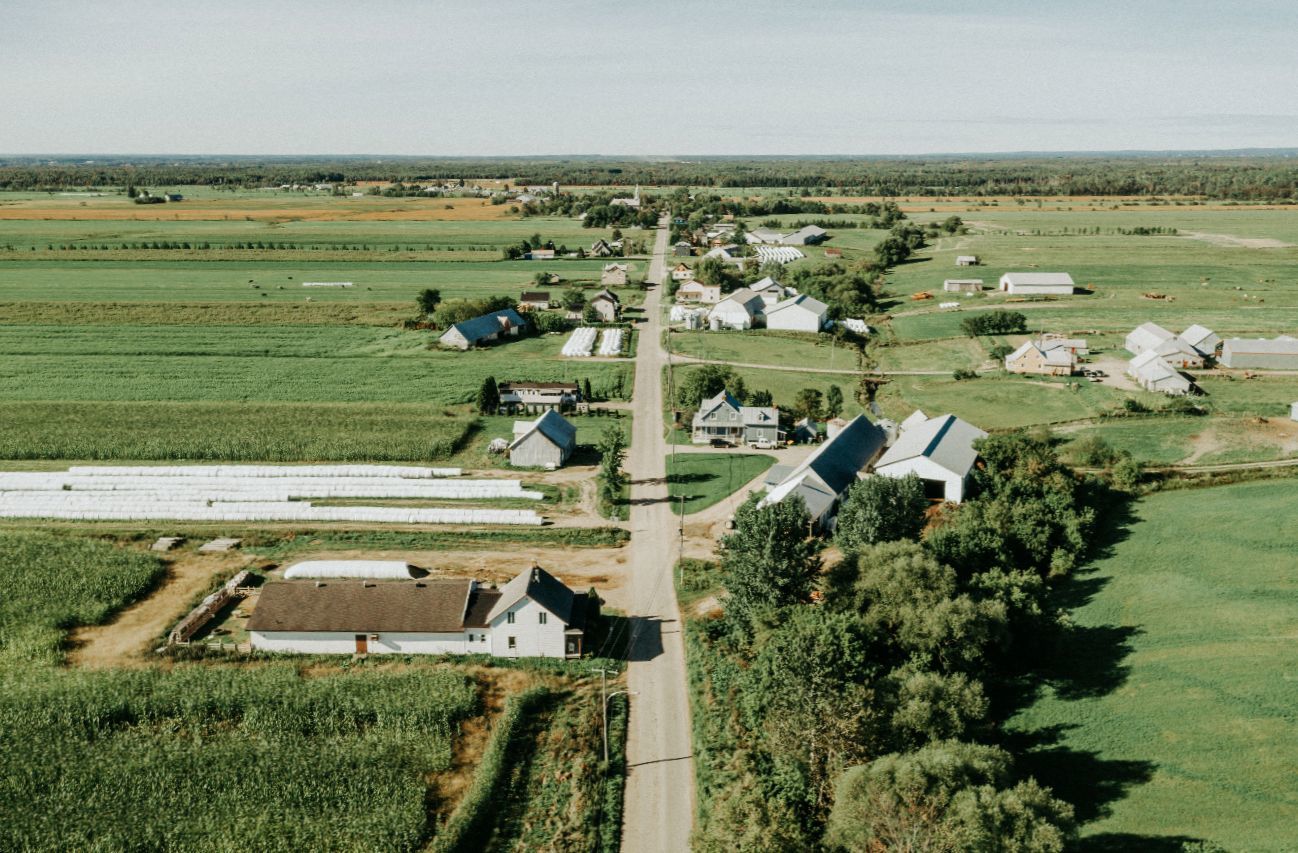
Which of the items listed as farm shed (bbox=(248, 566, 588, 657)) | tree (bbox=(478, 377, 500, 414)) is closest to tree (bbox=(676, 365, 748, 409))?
tree (bbox=(478, 377, 500, 414))

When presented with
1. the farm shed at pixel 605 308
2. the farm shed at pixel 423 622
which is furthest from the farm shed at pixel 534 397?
the farm shed at pixel 605 308

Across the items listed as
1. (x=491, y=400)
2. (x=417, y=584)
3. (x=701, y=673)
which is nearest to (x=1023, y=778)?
(x=701, y=673)

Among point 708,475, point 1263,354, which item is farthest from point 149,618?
point 1263,354

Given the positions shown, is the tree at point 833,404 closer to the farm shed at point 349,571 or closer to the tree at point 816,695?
the tree at point 816,695

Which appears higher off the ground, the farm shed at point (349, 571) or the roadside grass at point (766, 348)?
the roadside grass at point (766, 348)

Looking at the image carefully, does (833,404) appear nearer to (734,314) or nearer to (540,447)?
(540,447)

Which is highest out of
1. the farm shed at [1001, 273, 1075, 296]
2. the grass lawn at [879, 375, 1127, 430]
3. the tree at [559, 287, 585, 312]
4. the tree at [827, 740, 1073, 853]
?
the farm shed at [1001, 273, 1075, 296]

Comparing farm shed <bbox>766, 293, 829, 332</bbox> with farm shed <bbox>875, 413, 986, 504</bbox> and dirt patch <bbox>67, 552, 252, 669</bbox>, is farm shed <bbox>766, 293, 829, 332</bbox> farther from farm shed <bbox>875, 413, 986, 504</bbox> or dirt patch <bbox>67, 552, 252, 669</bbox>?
dirt patch <bbox>67, 552, 252, 669</bbox>
